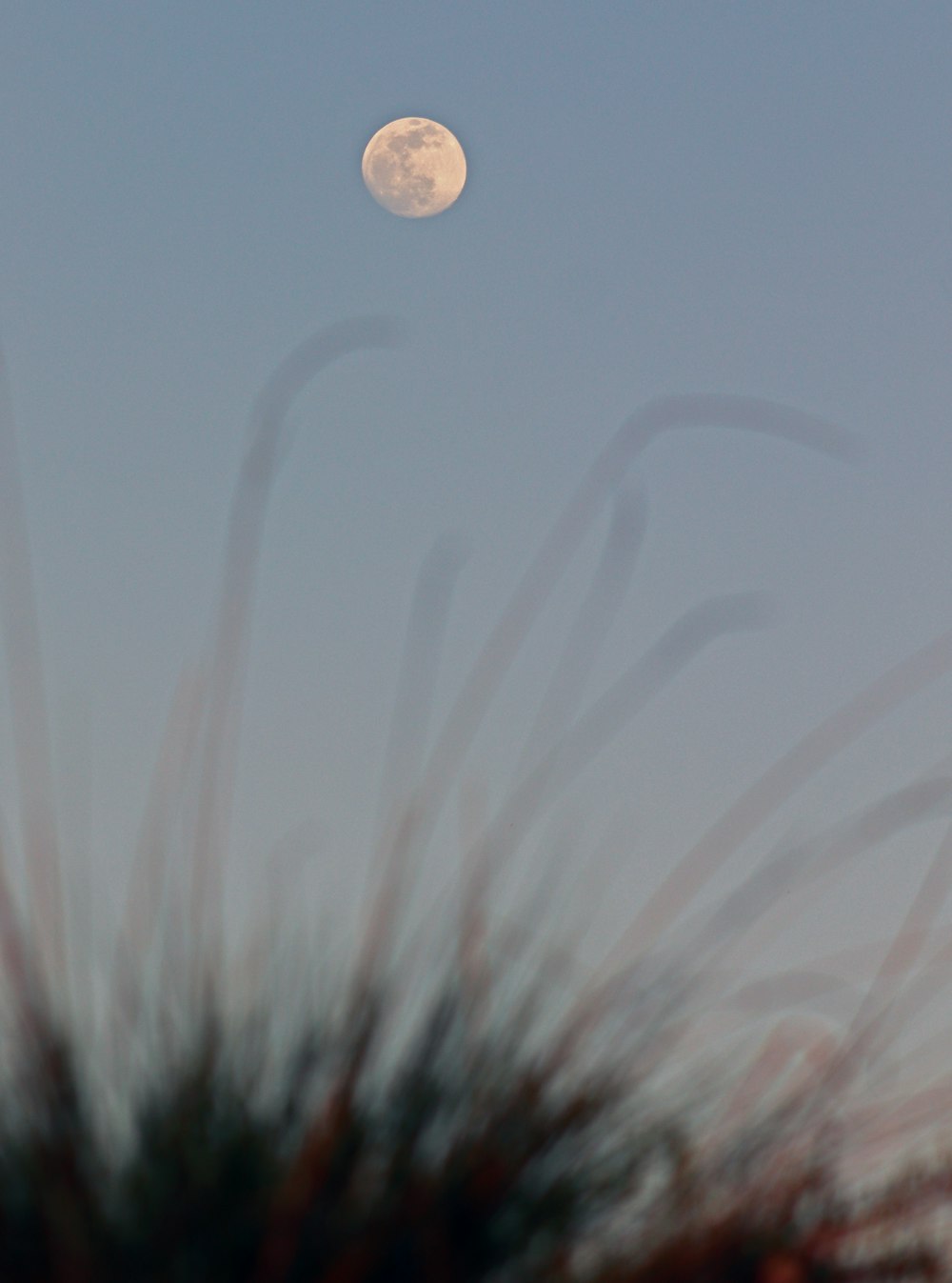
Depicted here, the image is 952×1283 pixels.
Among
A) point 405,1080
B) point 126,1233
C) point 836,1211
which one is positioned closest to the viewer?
point 126,1233

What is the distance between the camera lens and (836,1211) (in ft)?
6.61

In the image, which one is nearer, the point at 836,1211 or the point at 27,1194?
the point at 27,1194

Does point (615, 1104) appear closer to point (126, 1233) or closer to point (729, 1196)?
point (729, 1196)

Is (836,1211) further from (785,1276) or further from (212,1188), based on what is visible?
(212,1188)

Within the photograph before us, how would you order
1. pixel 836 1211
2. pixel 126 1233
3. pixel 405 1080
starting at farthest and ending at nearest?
pixel 836 1211 → pixel 405 1080 → pixel 126 1233

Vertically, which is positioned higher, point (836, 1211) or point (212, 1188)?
point (212, 1188)

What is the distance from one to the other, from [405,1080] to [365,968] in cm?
14

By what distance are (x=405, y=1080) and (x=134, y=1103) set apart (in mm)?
288

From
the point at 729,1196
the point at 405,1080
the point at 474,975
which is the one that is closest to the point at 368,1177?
the point at 405,1080

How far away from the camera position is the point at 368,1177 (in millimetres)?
1744

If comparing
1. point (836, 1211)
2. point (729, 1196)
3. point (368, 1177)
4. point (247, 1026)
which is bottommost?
point (836, 1211)

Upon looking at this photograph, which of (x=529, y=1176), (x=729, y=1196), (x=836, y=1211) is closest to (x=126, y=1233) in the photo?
(x=529, y=1176)

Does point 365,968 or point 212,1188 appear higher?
point 365,968

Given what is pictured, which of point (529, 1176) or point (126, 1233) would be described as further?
point (529, 1176)
